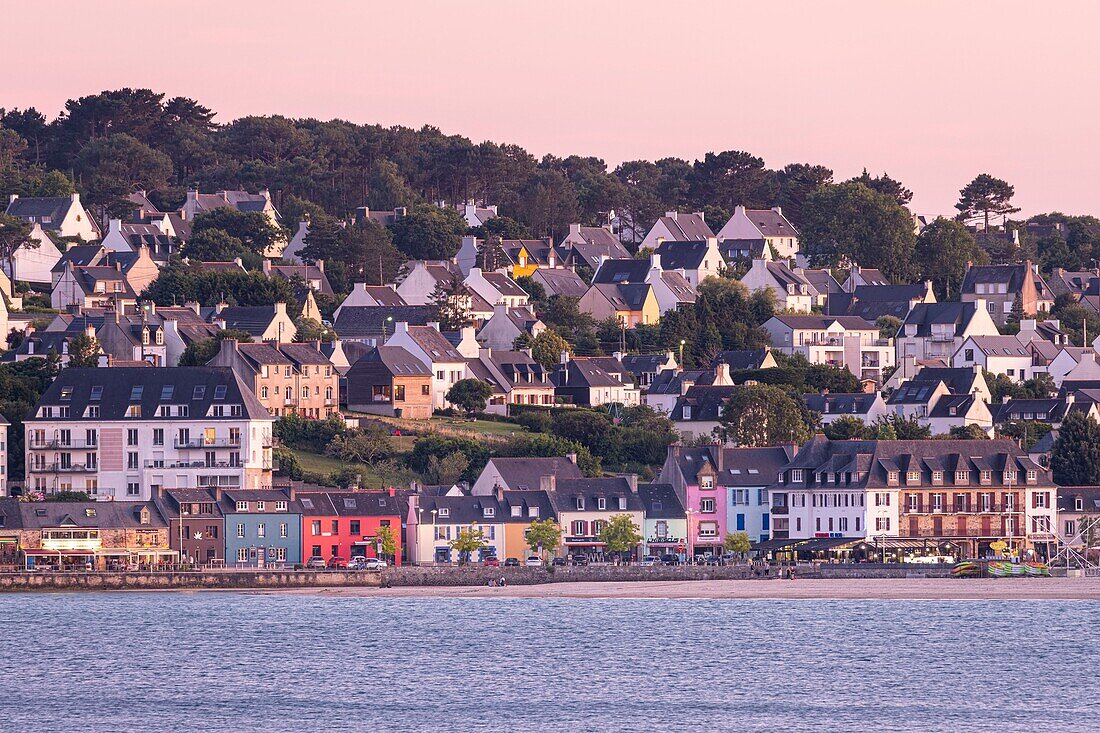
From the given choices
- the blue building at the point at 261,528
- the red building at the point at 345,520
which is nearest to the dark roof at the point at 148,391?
the blue building at the point at 261,528

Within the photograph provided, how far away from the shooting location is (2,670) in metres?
74.4

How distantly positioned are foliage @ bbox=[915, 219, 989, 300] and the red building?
2536 inches

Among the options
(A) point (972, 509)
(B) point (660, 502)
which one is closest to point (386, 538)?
(B) point (660, 502)

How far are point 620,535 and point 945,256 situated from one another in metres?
61.4

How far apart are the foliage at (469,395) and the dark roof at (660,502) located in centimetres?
1647

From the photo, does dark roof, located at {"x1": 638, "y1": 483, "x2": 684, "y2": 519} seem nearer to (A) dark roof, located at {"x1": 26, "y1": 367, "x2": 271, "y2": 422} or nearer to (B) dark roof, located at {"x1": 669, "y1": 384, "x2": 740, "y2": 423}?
(B) dark roof, located at {"x1": 669, "y1": 384, "x2": 740, "y2": 423}

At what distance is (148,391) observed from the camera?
109 metres

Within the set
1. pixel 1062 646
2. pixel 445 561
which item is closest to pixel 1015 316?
pixel 445 561

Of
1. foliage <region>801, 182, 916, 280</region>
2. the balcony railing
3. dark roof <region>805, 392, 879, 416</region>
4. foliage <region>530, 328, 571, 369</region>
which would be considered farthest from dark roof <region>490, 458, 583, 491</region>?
foliage <region>801, 182, 916, 280</region>

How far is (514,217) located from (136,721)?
114 metres

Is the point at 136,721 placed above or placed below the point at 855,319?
below

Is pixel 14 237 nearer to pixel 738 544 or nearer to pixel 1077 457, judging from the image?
pixel 738 544

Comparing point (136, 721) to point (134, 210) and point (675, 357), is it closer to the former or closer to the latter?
point (675, 357)

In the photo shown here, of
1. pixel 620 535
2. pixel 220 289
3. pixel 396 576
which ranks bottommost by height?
pixel 396 576
